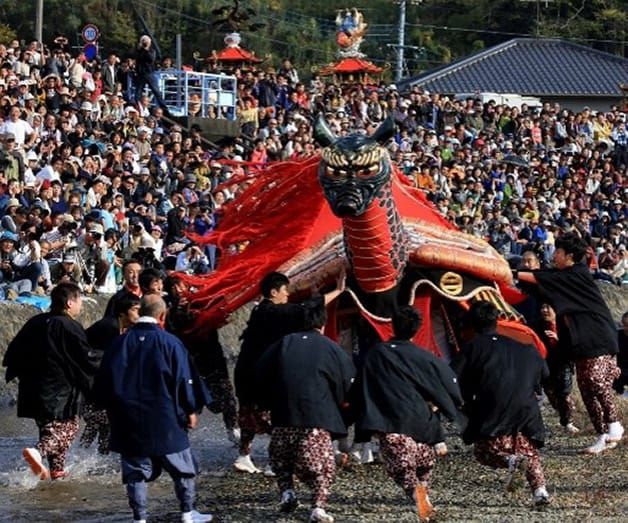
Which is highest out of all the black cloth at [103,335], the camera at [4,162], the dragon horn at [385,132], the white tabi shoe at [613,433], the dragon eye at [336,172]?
the dragon horn at [385,132]

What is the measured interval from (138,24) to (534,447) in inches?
1446

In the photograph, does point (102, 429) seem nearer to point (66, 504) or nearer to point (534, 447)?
point (66, 504)

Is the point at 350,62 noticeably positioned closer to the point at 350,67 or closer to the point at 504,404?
the point at 350,67

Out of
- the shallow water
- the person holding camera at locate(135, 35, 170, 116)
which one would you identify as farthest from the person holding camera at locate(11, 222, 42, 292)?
the person holding camera at locate(135, 35, 170, 116)

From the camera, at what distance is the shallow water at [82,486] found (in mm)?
9797

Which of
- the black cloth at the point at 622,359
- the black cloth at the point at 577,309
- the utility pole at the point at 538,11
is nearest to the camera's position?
the black cloth at the point at 577,309

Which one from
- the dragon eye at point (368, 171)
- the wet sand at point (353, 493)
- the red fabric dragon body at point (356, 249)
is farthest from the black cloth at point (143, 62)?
the dragon eye at point (368, 171)

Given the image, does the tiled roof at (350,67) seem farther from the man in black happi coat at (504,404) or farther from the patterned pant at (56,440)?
the man in black happi coat at (504,404)

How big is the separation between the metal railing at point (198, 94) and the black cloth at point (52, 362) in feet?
53.8

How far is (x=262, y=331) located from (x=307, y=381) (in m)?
1.41

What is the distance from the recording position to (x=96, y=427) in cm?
1120

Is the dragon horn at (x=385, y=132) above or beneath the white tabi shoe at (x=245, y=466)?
above

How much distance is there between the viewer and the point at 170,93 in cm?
2750

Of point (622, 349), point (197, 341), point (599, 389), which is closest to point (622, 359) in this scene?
point (622, 349)
